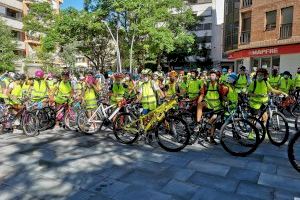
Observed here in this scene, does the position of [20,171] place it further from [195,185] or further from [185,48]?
[185,48]

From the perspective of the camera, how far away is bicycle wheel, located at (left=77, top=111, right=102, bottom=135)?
8.92 meters

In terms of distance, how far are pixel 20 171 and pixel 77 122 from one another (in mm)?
3276

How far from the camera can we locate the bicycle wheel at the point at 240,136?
6.76m

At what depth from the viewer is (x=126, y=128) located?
25.6 ft

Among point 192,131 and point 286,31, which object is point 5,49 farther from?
point 192,131

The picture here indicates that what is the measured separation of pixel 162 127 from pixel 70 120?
3.44 m

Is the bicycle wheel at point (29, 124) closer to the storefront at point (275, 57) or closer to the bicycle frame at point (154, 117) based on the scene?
the bicycle frame at point (154, 117)

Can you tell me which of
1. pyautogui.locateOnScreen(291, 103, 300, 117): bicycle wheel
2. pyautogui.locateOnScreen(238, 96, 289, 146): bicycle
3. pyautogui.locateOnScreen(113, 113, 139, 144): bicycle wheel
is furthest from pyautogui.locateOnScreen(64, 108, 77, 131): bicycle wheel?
pyautogui.locateOnScreen(291, 103, 300, 117): bicycle wheel

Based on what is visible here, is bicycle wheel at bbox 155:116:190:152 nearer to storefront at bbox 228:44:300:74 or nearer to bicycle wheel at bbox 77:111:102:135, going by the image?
bicycle wheel at bbox 77:111:102:135

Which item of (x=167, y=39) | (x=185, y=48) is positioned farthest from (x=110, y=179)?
(x=185, y=48)

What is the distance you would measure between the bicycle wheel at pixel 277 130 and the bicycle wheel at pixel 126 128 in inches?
126

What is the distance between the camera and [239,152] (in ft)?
22.9

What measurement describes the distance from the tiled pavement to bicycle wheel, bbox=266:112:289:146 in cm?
22

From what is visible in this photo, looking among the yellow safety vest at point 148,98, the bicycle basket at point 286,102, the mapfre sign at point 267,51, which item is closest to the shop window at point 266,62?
the mapfre sign at point 267,51
